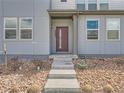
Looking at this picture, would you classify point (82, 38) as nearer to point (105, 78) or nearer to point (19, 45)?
point (19, 45)

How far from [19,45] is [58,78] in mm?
8829

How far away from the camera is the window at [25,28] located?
66.3ft

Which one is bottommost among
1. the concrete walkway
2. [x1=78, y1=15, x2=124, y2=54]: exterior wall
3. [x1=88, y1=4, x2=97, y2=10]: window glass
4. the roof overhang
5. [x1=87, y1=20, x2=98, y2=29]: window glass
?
the concrete walkway

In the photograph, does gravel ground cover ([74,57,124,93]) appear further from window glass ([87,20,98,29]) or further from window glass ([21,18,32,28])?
window glass ([21,18,32,28])

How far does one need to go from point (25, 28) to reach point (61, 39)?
3.64 m

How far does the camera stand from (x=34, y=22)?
20156 millimetres

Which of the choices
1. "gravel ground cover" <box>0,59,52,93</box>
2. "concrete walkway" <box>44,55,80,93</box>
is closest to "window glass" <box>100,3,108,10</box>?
"concrete walkway" <box>44,55,80,93</box>

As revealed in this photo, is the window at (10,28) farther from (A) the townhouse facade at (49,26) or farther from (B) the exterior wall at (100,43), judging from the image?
(B) the exterior wall at (100,43)

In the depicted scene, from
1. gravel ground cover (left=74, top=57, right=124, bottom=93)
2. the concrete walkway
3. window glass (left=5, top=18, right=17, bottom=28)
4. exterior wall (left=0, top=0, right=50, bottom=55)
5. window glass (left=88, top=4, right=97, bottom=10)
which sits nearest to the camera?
the concrete walkway

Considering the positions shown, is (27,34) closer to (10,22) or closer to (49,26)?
(10,22)

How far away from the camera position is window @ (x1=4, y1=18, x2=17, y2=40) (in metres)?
20.3

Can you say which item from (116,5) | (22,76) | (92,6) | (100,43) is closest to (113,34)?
(100,43)

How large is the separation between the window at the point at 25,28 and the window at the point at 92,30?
15.5 ft

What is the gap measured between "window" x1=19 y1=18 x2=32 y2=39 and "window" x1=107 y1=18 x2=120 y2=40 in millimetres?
6379
